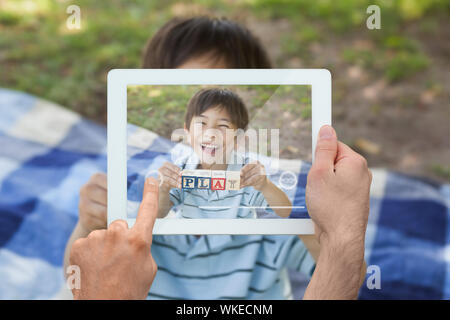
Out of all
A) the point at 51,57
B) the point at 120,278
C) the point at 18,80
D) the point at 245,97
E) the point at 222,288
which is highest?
the point at 51,57

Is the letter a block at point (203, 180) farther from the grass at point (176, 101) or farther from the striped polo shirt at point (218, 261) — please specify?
the striped polo shirt at point (218, 261)

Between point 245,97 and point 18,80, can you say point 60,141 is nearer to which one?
point 18,80

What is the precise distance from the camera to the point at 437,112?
1864mm

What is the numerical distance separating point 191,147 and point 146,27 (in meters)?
1.59

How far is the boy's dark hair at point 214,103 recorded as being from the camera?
0.60 metres

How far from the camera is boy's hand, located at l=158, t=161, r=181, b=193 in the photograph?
604 mm

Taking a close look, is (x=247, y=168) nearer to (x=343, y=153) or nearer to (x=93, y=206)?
(x=343, y=153)

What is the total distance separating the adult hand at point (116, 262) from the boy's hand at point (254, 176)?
16 centimetres

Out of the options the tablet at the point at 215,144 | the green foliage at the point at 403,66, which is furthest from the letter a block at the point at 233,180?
the green foliage at the point at 403,66

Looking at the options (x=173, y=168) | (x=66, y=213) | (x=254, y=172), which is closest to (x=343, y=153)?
(x=254, y=172)

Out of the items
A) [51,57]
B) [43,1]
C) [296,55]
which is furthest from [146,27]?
[296,55]

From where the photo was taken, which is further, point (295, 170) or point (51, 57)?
point (51, 57)

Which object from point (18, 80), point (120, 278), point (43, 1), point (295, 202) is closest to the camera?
point (120, 278)

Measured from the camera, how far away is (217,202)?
0.60 metres
